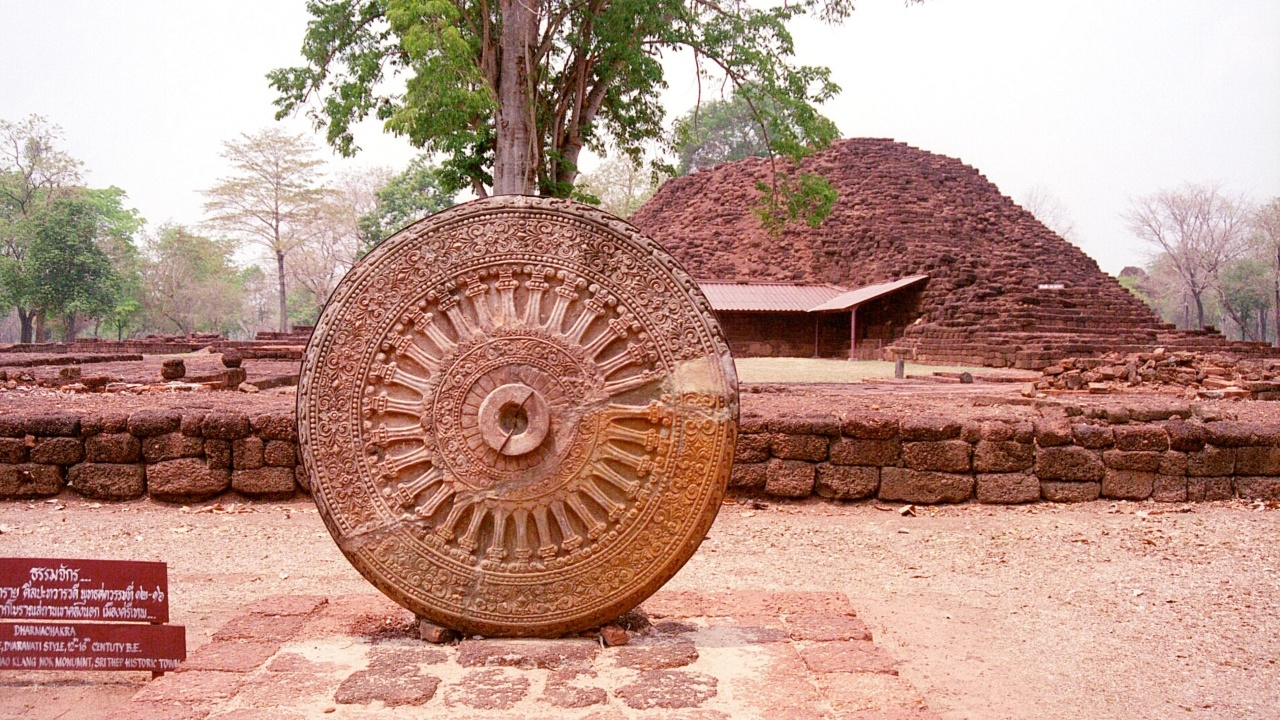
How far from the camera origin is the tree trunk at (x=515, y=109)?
13750mm

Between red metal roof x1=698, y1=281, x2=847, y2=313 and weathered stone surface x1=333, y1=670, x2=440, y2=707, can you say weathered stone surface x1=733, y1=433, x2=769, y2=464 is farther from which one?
red metal roof x1=698, y1=281, x2=847, y2=313

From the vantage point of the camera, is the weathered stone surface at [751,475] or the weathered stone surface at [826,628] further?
the weathered stone surface at [751,475]

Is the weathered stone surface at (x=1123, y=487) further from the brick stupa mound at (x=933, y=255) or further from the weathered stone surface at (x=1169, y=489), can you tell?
the brick stupa mound at (x=933, y=255)

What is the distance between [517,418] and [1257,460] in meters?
6.04

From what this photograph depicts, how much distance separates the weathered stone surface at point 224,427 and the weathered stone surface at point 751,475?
11.1 ft

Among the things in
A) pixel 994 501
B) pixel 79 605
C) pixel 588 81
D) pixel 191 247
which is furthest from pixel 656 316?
pixel 191 247

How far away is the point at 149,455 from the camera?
6297 mm

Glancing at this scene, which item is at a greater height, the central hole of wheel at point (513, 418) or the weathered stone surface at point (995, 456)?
the central hole of wheel at point (513, 418)

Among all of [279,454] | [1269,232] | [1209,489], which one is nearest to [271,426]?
[279,454]

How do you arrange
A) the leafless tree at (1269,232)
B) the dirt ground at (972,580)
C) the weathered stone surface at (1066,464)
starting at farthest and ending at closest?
the leafless tree at (1269,232)
the weathered stone surface at (1066,464)
the dirt ground at (972,580)

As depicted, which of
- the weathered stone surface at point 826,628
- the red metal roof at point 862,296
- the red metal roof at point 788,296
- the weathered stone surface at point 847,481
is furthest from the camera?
the red metal roof at point 788,296

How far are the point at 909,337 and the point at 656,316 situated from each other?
25.6 meters

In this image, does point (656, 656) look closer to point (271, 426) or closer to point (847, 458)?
point (847, 458)

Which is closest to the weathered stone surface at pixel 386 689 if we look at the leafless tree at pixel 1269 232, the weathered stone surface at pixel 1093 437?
the weathered stone surface at pixel 1093 437
